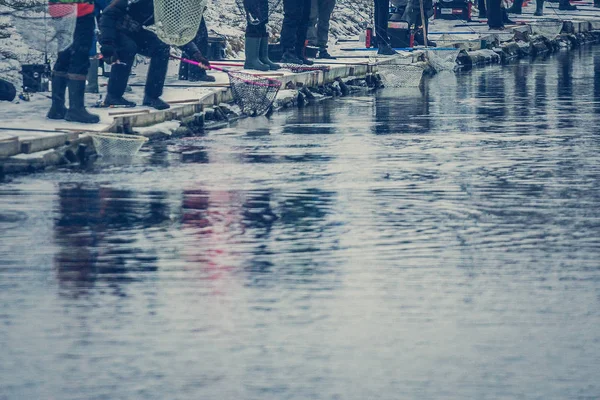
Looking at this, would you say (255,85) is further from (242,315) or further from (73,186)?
(242,315)

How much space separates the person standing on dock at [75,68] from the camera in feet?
53.7

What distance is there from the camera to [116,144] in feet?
50.9

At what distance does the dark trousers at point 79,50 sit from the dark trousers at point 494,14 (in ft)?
74.2

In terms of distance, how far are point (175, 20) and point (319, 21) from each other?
9246 mm

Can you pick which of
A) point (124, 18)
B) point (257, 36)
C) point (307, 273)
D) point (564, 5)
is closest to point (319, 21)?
point (257, 36)

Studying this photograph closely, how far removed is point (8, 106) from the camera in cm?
1766

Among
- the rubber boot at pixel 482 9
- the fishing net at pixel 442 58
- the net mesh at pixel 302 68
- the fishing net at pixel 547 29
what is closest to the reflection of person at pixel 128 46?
the net mesh at pixel 302 68

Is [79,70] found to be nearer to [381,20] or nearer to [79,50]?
[79,50]

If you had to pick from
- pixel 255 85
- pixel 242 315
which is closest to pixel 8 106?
pixel 255 85

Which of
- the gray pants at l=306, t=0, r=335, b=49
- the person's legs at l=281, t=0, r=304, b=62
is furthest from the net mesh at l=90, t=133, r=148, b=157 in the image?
the gray pants at l=306, t=0, r=335, b=49

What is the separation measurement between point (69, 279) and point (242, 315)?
1.40 m

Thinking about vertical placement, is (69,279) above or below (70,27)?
below

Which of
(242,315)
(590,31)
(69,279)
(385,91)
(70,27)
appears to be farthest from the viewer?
(590,31)

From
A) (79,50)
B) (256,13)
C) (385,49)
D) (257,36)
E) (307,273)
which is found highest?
(256,13)
